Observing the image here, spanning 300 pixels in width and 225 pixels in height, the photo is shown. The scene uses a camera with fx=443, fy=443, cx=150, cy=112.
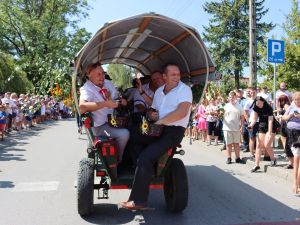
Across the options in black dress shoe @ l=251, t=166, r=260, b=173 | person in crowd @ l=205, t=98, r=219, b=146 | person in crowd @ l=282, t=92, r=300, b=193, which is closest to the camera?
person in crowd @ l=282, t=92, r=300, b=193

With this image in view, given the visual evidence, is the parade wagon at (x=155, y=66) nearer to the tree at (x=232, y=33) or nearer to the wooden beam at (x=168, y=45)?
the wooden beam at (x=168, y=45)

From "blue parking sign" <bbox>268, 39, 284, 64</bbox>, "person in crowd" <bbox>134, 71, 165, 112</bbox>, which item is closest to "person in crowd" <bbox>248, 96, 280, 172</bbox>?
"blue parking sign" <bbox>268, 39, 284, 64</bbox>

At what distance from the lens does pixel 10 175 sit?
30.4 feet

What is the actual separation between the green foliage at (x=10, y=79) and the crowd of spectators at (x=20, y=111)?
3374 millimetres

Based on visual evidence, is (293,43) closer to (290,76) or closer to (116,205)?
(290,76)

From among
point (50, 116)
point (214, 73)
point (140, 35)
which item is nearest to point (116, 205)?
point (214, 73)

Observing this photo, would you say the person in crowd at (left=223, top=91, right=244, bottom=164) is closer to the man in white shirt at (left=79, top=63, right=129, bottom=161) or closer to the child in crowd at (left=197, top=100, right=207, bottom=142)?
the child in crowd at (left=197, top=100, right=207, bottom=142)

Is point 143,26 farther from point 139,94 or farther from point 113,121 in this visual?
point 113,121

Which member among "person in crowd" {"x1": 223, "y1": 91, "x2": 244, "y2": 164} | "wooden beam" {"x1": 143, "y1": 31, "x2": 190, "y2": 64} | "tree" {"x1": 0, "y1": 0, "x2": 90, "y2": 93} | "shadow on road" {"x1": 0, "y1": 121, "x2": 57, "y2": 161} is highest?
"tree" {"x1": 0, "y1": 0, "x2": 90, "y2": 93}

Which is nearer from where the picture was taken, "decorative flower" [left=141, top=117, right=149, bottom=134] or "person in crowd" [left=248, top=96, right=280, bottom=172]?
"decorative flower" [left=141, top=117, right=149, bottom=134]

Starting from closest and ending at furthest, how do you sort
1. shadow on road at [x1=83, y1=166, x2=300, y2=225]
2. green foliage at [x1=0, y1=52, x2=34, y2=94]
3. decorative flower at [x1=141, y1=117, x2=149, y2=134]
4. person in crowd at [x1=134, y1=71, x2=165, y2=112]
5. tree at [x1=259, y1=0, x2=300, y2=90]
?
decorative flower at [x1=141, y1=117, x2=149, y2=134] → shadow on road at [x1=83, y1=166, x2=300, y2=225] → person in crowd at [x1=134, y1=71, x2=165, y2=112] → tree at [x1=259, y1=0, x2=300, y2=90] → green foliage at [x1=0, y1=52, x2=34, y2=94]

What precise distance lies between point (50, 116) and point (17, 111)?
1237cm

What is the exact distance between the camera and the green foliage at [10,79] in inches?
1211

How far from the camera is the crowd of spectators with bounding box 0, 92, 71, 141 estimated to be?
664 inches
